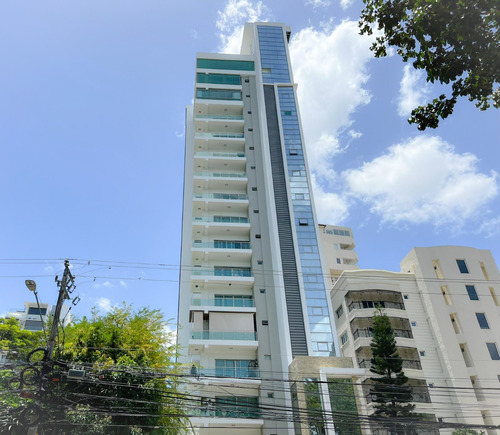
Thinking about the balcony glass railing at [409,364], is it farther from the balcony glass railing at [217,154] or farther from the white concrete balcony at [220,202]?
the balcony glass railing at [217,154]

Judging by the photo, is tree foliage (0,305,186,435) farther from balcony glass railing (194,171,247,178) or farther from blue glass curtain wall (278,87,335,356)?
balcony glass railing (194,171,247,178)

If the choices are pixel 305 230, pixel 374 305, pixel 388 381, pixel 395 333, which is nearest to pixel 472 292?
pixel 395 333

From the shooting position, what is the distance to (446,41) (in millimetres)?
10023

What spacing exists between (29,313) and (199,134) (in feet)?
159

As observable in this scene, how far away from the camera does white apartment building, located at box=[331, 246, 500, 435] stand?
3069cm

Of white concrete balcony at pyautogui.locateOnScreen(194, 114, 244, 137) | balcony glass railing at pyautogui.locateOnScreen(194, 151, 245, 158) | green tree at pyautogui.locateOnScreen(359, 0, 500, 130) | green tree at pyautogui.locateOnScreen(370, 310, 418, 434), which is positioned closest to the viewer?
green tree at pyautogui.locateOnScreen(359, 0, 500, 130)

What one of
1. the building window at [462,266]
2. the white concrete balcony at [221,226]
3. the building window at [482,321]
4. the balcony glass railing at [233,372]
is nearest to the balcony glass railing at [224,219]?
the white concrete balcony at [221,226]

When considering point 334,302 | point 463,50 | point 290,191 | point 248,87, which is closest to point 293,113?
point 248,87

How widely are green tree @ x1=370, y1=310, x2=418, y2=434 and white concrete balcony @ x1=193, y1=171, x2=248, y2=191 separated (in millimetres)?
16336

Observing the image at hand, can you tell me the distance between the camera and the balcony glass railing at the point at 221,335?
1137 inches

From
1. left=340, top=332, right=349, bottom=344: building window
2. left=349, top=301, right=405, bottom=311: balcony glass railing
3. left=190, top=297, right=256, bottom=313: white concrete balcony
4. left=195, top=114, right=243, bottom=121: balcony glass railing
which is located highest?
left=195, top=114, right=243, bottom=121: balcony glass railing

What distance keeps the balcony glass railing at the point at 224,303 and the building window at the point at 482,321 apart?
59.4 ft

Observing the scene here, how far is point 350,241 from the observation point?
53594mm

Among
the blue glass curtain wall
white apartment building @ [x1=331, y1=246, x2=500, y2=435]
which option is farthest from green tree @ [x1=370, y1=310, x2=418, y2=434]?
the blue glass curtain wall
